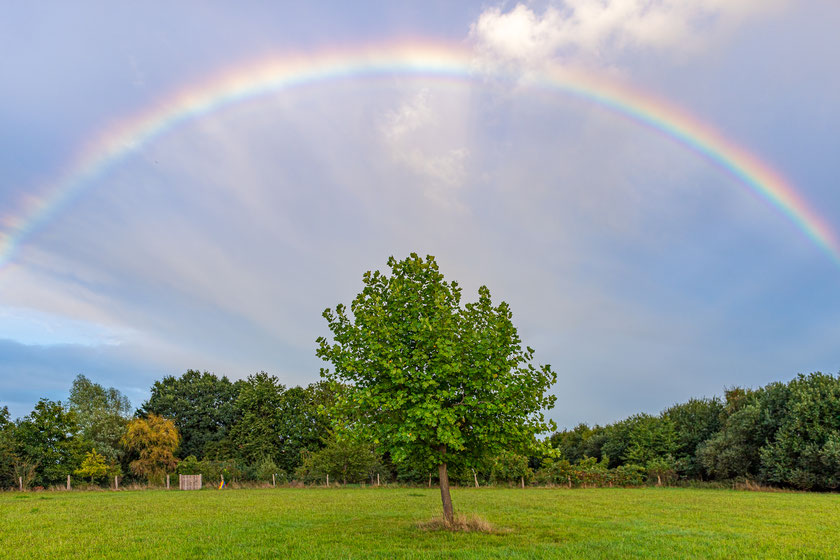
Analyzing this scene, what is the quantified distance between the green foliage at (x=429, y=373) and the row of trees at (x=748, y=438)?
2953 centimetres

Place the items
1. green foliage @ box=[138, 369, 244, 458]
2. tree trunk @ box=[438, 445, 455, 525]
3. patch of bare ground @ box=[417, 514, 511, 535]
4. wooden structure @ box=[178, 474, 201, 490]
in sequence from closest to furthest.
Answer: patch of bare ground @ box=[417, 514, 511, 535] < tree trunk @ box=[438, 445, 455, 525] < wooden structure @ box=[178, 474, 201, 490] < green foliage @ box=[138, 369, 244, 458]

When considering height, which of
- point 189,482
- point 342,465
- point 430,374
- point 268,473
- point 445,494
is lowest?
point 268,473

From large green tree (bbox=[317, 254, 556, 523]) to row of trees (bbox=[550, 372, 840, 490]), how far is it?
29414 millimetres

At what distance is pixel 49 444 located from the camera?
156ft

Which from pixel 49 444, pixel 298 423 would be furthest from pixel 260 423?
pixel 49 444

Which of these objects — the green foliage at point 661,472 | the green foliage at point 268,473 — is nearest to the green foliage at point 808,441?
the green foliage at point 661,472

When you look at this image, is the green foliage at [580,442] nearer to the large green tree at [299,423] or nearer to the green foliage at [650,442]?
the green foliage at [650,442]

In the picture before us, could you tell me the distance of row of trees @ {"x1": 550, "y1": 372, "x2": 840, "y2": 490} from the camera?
127ft

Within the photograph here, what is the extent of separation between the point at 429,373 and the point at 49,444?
49556 mm

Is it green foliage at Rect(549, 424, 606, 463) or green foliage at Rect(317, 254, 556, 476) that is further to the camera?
green foliage at Rect(549, 424, 606, 463)

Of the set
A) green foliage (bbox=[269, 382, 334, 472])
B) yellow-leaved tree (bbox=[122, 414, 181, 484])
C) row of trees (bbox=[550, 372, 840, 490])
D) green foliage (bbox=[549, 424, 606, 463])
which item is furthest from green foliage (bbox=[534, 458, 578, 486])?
yellow-leaved tree (bbox=[122, 414, 181, 484])

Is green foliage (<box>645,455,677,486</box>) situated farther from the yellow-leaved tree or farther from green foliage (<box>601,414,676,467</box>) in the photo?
the yellow-leaved tree

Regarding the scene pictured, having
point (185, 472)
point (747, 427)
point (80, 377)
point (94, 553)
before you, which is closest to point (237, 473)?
point (185, 472)

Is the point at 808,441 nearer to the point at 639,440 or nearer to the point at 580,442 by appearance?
the point at 639,440
